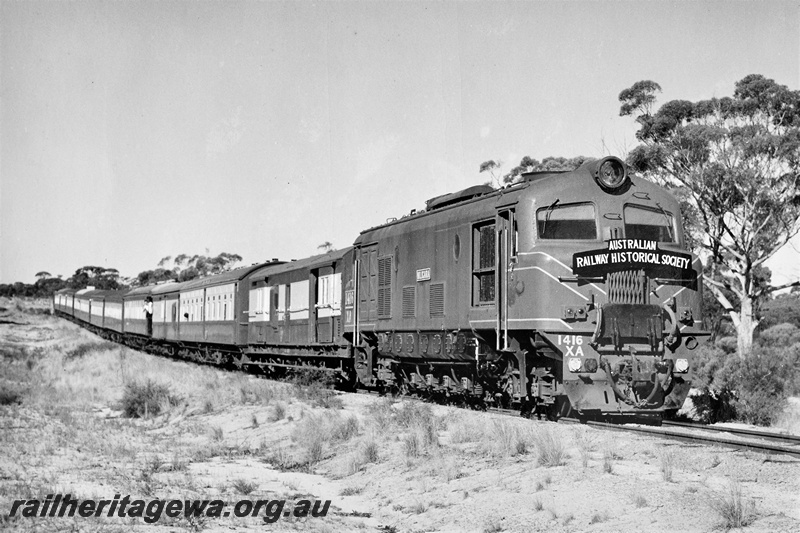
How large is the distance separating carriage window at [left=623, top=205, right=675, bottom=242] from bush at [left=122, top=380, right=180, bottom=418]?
14600 millimetres

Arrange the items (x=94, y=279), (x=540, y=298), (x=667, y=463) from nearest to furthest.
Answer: (x=667, y=463) → (x=540, y=298) → (x=94, y=279)

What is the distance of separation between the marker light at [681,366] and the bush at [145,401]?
48.8ft

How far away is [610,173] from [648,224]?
1.14 metres

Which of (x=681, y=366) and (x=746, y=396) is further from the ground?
(x=681, y=366)

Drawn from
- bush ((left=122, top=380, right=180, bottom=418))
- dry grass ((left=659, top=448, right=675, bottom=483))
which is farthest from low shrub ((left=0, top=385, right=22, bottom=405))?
dry grass ((left=659, top=448, right=675, bottom=483))

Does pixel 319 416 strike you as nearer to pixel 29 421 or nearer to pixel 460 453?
pixel 460 453

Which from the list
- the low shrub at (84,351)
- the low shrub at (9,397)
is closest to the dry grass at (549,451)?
the low shrub at (9,397)

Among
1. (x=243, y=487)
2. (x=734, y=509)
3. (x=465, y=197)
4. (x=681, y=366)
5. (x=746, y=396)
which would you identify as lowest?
(x=243, y=487)

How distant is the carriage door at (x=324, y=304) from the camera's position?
2397 cm

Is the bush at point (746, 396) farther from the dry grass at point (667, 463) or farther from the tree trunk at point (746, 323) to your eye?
the tree trunk at point (746, 323)

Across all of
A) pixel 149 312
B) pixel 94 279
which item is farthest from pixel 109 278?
pixel 149 312

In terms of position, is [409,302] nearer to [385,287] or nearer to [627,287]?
[385,287]

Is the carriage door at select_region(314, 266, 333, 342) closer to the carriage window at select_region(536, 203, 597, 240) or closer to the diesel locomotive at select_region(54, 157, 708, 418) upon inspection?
the diesel locomotive at select_region(54, 157, 708, 418)

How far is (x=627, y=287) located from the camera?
44.5ft
